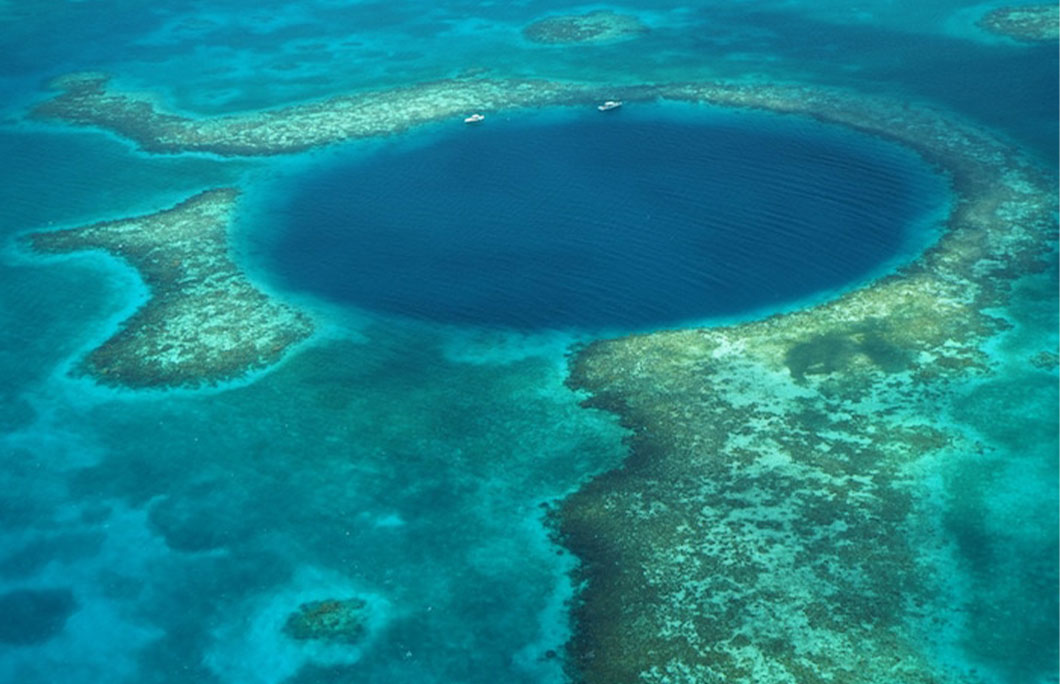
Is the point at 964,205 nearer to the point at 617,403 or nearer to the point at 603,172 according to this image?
the point at 603,172

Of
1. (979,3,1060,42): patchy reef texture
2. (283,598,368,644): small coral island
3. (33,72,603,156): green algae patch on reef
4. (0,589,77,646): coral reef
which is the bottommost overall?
(0,589,77,646): coral reef

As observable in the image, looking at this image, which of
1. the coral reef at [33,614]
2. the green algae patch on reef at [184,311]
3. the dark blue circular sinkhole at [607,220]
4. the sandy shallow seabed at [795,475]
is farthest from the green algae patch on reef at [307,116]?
the coral reef at [33,614]

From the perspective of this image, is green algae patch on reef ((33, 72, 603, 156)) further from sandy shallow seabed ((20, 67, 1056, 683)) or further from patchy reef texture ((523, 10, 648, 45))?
sandy shallow seabed ((20, 67, 1056, 683))

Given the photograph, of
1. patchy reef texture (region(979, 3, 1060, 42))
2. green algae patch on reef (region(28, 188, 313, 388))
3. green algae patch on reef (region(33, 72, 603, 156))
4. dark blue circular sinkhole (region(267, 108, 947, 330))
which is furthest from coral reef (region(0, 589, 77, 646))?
patchy reef texture (region(979, 3, 1060, 42))

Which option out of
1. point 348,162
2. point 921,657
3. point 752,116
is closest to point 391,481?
point 921,657

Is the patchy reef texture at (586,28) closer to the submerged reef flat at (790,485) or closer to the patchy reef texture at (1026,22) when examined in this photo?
the patchy reef texture at (1026,22)

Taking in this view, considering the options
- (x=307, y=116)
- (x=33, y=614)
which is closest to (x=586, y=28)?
(x=307, y=116)
